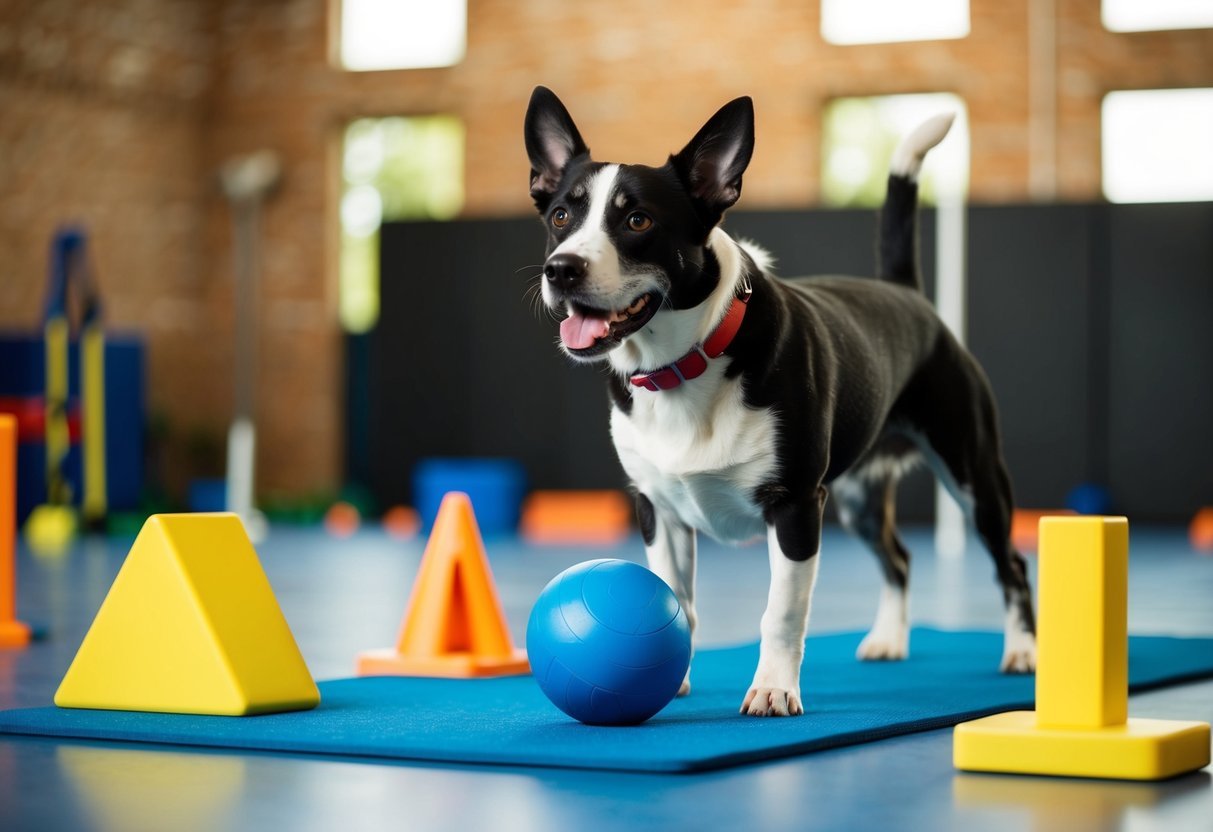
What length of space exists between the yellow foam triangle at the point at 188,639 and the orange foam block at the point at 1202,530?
7736 mm

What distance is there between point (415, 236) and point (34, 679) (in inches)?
347

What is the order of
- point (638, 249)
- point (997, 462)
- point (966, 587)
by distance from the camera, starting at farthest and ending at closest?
point (966, 587) < point (997, 462) < point (638, 249)

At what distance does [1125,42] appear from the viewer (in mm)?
12672

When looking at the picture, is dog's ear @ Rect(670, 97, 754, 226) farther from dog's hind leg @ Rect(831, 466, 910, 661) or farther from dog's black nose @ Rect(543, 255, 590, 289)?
dog's hind leg @ Rect(831, 466, 910, 661)

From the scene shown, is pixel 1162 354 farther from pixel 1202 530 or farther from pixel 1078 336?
pixel 1202 530

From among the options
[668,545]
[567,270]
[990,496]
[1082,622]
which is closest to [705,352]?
[567,270]

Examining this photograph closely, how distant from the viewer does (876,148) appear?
13242mm

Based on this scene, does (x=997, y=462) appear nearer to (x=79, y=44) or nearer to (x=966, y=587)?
(x=966, y=587)

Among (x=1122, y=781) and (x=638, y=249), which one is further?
(x=638, y=249)

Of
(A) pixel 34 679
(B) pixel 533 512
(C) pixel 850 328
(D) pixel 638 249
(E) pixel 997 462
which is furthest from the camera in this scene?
(B) pixel 533 512

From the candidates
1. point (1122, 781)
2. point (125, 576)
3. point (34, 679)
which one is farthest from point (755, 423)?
point (34, 679)

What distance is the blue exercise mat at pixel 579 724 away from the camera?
3193mm

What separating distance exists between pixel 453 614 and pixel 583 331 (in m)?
1.44

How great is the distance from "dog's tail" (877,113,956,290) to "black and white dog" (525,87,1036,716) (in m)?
0.84
